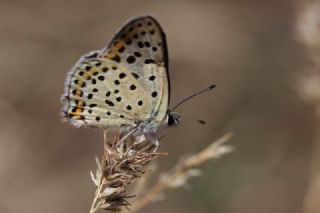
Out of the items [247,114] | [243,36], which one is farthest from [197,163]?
[243,36]

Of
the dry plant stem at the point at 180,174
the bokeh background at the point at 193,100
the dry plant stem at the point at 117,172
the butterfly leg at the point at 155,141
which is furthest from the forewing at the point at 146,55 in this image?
the bokeh background at the point at 193,100

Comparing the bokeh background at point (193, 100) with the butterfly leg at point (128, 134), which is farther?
the bokeh background at point (193, 100)

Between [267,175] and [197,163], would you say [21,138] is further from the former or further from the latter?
[197,163]

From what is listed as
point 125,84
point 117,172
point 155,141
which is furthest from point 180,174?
point 117,172

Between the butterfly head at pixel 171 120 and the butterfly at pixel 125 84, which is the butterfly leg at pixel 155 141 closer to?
the butterfly at pixel 125 84

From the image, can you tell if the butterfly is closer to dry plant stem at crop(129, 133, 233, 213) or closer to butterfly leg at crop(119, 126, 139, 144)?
butterfly leg at crop(119, 126, 139, 144)

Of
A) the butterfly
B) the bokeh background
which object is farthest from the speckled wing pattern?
the bokeh background
